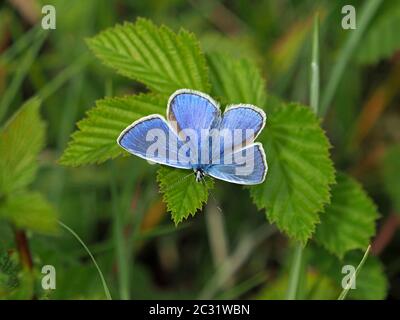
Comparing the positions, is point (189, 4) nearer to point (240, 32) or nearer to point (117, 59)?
point (240, 32)

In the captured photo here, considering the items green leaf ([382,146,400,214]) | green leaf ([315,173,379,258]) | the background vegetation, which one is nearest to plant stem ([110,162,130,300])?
the background vegetation

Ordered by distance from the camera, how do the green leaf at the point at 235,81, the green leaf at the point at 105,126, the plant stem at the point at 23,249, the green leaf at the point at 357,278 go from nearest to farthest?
1. the green leaf at the point at 105,126
2. the plant stem at the point at 23,249
3. the green leaf at the point at 235,81
4. the green leaf at the point at 357,278

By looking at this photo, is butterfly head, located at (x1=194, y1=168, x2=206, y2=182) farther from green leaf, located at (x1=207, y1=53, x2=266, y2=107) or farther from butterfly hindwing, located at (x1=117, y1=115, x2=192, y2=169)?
green leaf, located at (x1=207, y1=53, x2=266, y2=107)

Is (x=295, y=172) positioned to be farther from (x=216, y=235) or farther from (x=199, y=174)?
(x=216, y=235)

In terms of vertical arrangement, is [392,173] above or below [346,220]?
above

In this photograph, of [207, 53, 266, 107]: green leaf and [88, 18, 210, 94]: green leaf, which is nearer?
[88, 18, 210, 94]: green leaf

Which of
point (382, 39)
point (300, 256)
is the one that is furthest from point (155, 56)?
point (382, 39)

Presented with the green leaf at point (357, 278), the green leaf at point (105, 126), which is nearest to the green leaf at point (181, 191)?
the green leaf at point (105, 126)

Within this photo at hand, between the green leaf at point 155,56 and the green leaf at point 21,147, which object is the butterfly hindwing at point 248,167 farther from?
the green leaf at point 21,147
